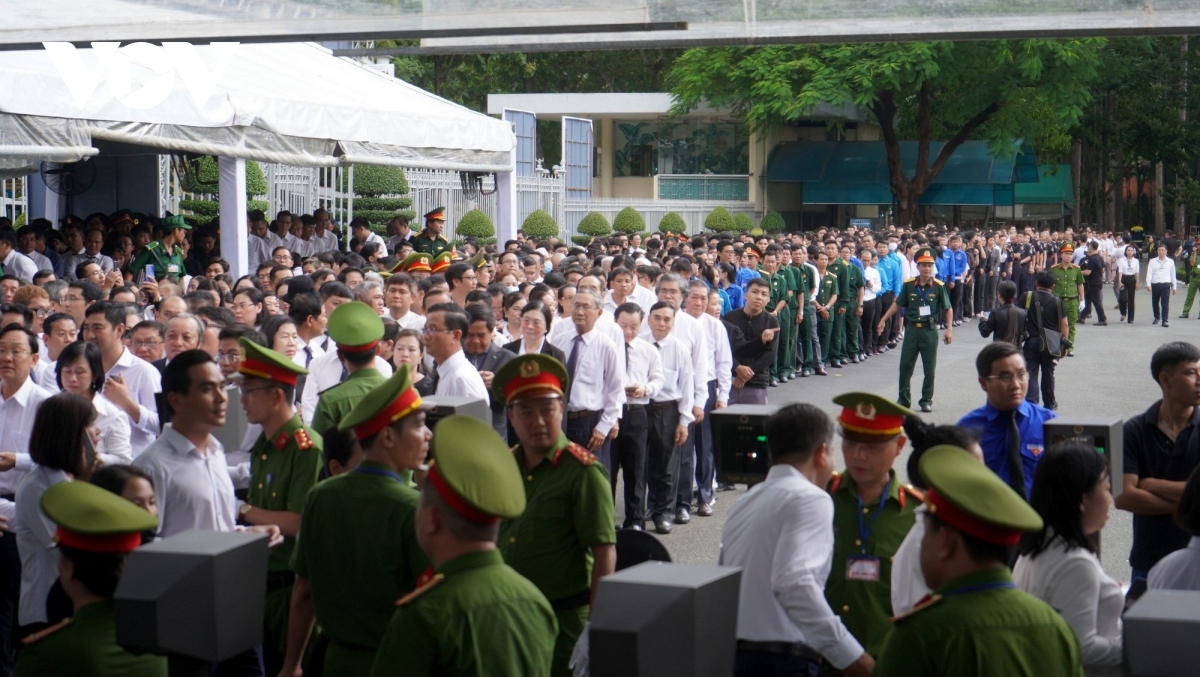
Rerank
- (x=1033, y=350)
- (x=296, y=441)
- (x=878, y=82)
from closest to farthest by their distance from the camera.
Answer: (x=296, y=441) < (x=1033, y=350) < (x=878, y=82)

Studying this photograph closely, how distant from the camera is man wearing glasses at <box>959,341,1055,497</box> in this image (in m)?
6.16

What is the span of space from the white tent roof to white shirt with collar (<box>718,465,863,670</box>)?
8818 mm

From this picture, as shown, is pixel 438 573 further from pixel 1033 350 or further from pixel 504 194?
pixel 504 194

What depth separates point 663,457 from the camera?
1030 cm

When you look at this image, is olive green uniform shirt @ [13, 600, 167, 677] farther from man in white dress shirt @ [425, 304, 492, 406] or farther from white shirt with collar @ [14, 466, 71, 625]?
man in white dress shirt @ [425, 304, 492, 406]

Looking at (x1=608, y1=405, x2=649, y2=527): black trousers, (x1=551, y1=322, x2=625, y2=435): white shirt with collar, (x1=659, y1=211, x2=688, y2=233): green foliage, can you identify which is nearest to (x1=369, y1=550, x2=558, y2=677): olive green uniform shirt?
(x1=551, y1=322, x2=625, y2=435): white shirt with collar

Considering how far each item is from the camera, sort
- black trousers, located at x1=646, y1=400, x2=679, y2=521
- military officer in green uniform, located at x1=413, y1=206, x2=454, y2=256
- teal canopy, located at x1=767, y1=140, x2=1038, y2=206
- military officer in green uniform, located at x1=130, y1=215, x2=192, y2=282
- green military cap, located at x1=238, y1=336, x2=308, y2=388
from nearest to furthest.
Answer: green military cap, located at x1=238, y1=336, x2=308, y2=388, black trousers, located at x1=646, y1=400, x2=679, y2=521, military officer in green uniform, located at x1=130, y1=215, x2=192, y2=282, military officer in green uniform, located at x1=413, y1=206, x2=454, y2=256, teal canopy, located at x1=767, y1=140, x2=1038, y2=206

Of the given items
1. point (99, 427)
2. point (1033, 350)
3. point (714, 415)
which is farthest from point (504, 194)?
point (714, 415)

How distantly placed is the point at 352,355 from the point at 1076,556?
336 centimetres

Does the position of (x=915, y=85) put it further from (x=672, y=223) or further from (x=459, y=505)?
(x=459, y=505)

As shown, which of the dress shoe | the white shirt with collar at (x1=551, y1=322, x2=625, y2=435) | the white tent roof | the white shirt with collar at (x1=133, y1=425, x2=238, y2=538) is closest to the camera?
the white shirt with collar at (x1=133, y1=425, x2=238, y2=538)

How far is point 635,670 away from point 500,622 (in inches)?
18.0

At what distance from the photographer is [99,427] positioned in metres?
6.25

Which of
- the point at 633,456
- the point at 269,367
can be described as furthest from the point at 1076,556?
the point at 633,456
